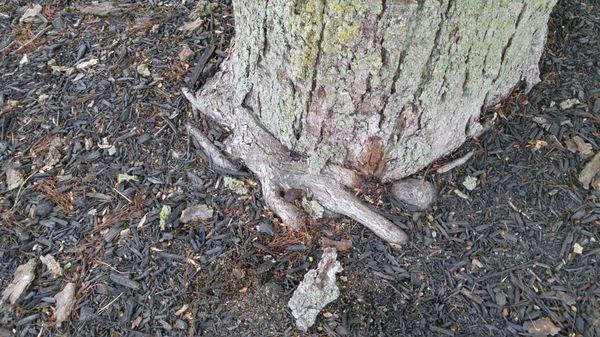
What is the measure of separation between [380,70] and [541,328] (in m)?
1.24

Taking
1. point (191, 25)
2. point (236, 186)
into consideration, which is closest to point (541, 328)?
point (236, 186)

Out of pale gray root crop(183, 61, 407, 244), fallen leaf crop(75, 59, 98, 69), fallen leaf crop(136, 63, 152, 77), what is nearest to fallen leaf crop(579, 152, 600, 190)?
pale gray root crop(183, 61, 407, 244)

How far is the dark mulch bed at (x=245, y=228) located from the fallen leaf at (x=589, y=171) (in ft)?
0.10

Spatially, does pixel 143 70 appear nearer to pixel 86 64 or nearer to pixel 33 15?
pixel 86 64

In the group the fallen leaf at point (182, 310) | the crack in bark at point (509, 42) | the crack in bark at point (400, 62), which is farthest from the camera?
the fallen leaf at point (182, 310)

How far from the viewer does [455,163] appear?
2309 mm

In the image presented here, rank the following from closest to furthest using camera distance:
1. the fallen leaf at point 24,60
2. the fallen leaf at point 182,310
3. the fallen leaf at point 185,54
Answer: the fallen leaf at point 182,310 → the fallen leaf at point 185,54 → the fallen leaf at point 24,60

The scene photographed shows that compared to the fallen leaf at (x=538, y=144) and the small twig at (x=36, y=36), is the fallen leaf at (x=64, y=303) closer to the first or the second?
the small twig at (x=36, y=36)

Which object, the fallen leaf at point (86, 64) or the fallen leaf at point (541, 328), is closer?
the fallen leaf at point (541, 328)

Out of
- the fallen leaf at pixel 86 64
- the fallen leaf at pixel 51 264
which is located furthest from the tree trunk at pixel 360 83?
the fallen leaf at pixel 51 264

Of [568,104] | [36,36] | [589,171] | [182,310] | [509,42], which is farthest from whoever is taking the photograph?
[36,36]

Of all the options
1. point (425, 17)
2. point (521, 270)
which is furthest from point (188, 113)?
point (521, 270)

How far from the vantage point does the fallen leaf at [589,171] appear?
88.8 inches

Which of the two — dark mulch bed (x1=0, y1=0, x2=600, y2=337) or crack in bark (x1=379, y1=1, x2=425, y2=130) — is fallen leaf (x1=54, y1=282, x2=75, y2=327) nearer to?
dark mulch bed (x1=0, y1=0, x2=600, y2=337)
